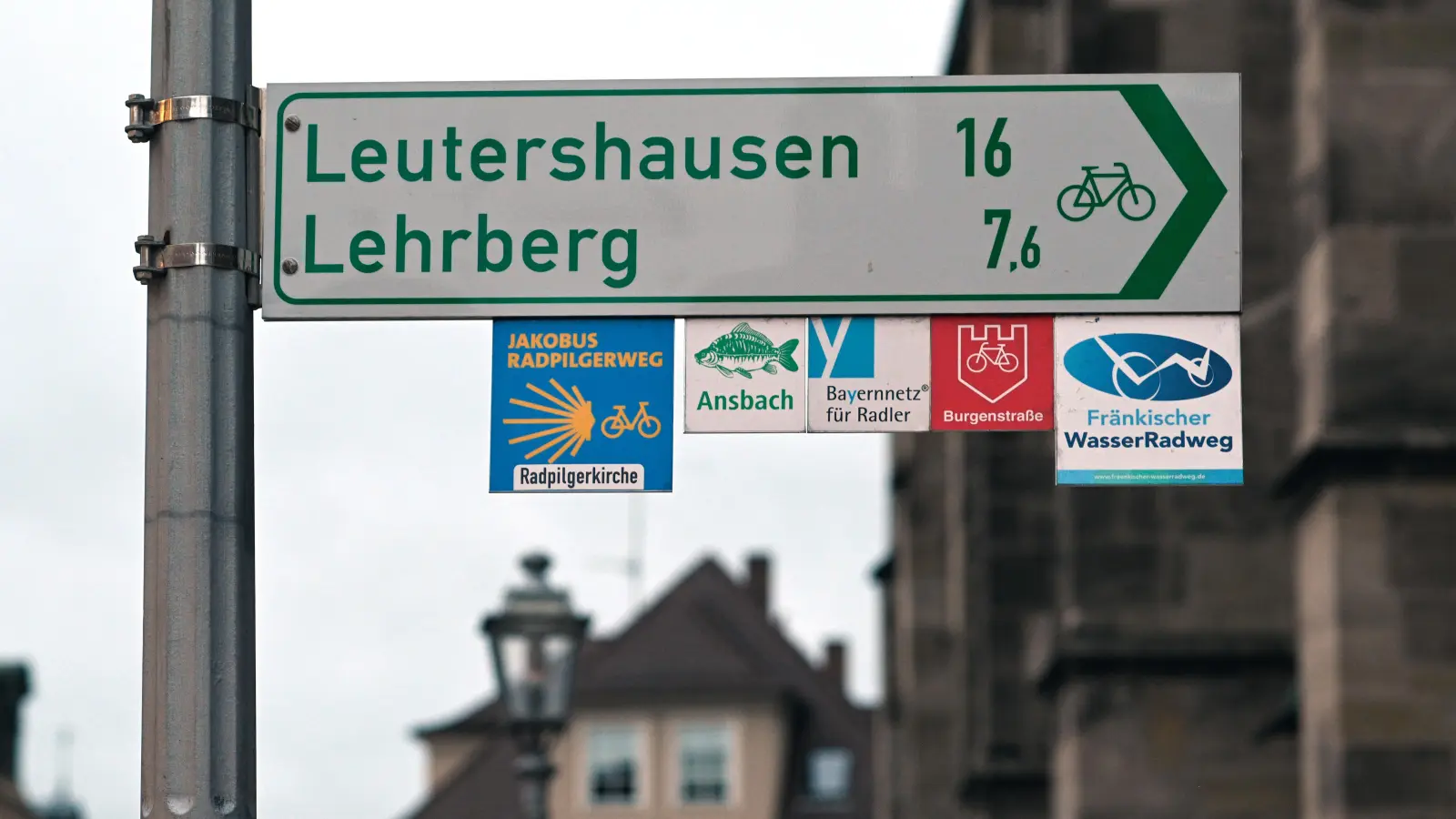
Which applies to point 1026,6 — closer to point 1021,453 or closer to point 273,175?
point 1021,453

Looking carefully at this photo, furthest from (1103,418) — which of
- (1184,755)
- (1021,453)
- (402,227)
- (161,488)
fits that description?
(1021,453)

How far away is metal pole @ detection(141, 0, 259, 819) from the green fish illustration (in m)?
0.96

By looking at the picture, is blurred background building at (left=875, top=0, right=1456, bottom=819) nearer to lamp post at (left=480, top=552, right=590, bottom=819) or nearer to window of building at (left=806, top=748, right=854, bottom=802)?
lamp post at (left=480, top=552, right=590, bottom=819)

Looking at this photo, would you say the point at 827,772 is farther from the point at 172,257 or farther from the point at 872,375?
the point at 172,257

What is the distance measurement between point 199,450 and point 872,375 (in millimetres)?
1388

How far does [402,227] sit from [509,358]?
14.4 inches

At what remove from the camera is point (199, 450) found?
489cm

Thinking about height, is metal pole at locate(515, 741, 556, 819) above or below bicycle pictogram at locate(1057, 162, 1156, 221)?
below

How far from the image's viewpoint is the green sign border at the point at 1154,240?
209 inches

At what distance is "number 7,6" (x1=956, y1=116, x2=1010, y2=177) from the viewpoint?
212 inches

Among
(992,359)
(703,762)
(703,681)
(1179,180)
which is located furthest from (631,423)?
(703,762)

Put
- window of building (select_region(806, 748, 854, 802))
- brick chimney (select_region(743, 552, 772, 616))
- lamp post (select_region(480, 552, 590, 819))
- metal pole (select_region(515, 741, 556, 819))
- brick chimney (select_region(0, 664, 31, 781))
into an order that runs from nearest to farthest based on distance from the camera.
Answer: metal pole (select_region(515, 741, 556, 819))
lamp post (select_region(480, 552, 590, 819))
brick chimney (select_region(0, 664, 31, 781))
window of building (select_region(806, 748, 854, 802))
brick chimney (select_region(743, 552, 772, 616))

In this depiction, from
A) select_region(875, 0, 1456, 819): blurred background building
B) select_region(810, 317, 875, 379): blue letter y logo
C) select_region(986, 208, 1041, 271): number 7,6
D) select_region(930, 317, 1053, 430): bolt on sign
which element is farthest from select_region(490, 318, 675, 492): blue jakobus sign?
select_region(875, 0, 1456, 819): blurred background building

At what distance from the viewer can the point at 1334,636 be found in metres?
10.4
